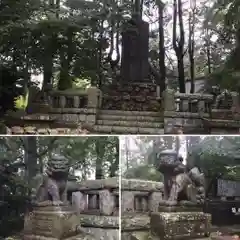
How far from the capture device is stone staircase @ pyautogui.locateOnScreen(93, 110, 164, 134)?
14.0 ft

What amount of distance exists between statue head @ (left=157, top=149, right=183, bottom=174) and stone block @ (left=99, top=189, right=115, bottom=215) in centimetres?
35

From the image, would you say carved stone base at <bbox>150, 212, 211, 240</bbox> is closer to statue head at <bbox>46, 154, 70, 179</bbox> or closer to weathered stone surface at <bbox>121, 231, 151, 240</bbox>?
weathered stone surface at <bbox>121, 231, 151, 240</bbox>

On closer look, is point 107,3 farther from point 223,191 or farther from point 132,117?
point 223,191

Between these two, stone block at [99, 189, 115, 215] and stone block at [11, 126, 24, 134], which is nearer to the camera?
stone block at [99, 189, 115, 215]

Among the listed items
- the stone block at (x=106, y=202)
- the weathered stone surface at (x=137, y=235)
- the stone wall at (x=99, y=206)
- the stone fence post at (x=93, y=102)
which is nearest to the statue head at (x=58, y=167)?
the stone wall at (x=99, y=206)

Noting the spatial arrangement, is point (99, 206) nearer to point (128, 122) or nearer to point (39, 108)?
point (128, 122)

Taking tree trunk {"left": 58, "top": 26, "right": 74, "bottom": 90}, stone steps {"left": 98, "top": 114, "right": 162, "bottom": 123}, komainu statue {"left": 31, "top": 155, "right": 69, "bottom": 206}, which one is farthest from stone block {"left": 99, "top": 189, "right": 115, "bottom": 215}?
tree trunk {"left": 58, "top": 26, "right": 74, "bottom": 90}

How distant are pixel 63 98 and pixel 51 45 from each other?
54cm

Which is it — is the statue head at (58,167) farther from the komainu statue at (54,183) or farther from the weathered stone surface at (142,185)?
the weathered stone surface at (142,185)

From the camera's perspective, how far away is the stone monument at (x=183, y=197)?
8.96 ft

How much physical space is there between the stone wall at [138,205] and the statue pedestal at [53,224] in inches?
12.0

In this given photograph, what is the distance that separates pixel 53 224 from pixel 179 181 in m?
0.83

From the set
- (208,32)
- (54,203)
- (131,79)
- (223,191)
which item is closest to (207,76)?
(208,32)

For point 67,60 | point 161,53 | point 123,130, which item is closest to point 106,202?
point 123,130
